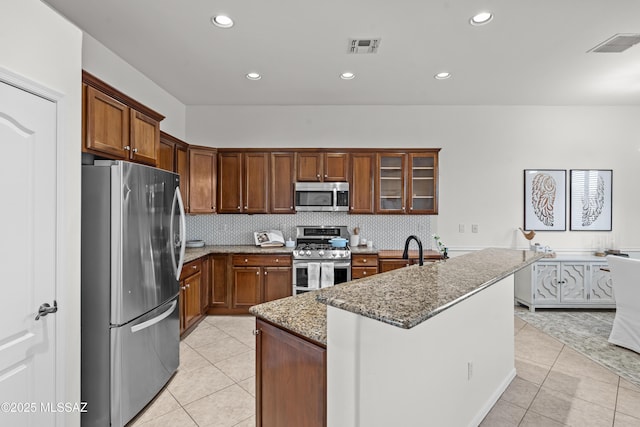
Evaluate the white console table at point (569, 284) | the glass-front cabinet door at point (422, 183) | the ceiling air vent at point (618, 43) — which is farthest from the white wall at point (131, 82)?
the white console table at point (569, 284)

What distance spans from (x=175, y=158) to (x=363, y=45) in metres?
2.63

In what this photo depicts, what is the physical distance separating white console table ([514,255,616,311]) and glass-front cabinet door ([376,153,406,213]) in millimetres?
2063

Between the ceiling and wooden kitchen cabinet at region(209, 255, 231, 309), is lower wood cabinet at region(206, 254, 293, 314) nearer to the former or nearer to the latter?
wooden kitchen cabinet at region(209, 255, 231, 309)

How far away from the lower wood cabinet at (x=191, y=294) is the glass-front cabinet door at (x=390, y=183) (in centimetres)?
262

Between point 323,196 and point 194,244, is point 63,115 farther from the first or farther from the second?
point 323,196

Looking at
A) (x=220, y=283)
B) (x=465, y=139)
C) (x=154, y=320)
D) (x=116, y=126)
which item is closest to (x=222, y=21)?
(x=116, y=126)

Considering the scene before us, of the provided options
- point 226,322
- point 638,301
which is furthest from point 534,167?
point 226,322

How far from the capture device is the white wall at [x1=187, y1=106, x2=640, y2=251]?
4.67 m

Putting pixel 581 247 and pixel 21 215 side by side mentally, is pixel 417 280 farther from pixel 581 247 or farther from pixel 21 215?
pixel 581 247

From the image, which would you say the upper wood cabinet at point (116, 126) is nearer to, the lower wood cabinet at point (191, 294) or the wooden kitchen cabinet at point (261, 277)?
the lower wood cabinet at point (191, 294)

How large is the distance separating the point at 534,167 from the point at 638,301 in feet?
7.69

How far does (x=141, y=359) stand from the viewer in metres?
2.20

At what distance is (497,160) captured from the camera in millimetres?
4684

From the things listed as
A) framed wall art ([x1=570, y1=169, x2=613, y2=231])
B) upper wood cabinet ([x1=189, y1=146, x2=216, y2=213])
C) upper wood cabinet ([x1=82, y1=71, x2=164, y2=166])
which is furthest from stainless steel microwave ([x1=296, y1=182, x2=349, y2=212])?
framed wall art ([x1=570, y1=169, x2=613, y2=231])
